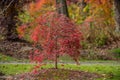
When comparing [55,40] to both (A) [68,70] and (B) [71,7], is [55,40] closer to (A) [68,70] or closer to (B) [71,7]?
(A) [68,70]

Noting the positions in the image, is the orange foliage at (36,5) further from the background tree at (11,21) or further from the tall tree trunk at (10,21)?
the tall tree trunk at (10,21)

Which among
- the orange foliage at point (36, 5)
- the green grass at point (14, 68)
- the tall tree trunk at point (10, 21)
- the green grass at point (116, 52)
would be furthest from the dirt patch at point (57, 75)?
the orange foliage at point (36, 5)

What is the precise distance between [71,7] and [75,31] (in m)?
26.3

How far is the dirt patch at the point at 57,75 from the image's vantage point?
55.5 ft

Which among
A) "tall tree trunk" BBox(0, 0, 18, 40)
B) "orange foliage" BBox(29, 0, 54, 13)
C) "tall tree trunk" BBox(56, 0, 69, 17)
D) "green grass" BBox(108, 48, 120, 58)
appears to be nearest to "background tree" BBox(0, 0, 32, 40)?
"tall tree trunk" BBox(0, 0, 18, 40)

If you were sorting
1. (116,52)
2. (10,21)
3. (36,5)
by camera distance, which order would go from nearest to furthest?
(116,52) → (10,21) → (36,5)

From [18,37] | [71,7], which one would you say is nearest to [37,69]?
[18,37]

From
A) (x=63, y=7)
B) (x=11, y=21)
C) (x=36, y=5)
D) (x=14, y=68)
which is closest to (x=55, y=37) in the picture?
(x=14, y=68)

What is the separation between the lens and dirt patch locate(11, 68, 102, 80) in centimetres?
1691

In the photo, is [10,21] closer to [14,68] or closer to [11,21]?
[11,21]

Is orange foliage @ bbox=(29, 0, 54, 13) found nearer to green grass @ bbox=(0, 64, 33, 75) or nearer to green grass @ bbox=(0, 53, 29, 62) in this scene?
green grass @ bbox=(0, 53, 29, 62)

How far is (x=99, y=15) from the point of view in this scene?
33719 millimetres

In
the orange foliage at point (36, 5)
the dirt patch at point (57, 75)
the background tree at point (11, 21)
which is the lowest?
the dirt patch at point (57, 75)

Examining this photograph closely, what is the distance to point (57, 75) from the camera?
1716 cm
